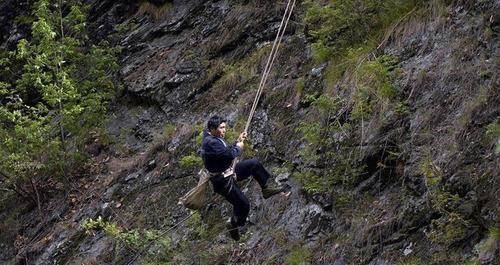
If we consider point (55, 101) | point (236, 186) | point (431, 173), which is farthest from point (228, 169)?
point (55, 101)

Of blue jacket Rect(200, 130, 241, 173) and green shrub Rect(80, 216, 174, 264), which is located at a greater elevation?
blue jacket Rect(200, 130, 241, 173)

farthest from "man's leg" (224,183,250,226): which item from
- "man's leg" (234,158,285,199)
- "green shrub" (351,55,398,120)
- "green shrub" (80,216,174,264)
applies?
"green shrub" (351,55,398,120)

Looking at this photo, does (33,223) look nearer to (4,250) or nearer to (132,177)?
(4,250)

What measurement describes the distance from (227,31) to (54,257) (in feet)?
16.5

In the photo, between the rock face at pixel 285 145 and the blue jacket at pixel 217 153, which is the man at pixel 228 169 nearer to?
the blue jacket at pixel 217 153

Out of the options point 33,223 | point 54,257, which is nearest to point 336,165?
point 54,257

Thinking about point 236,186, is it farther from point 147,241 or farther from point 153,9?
point 153,9

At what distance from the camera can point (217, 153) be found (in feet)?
29.1

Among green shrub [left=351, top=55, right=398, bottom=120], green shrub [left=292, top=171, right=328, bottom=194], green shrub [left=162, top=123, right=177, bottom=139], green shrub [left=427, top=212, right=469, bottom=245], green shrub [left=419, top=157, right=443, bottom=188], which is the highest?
green shrub [left=351, top=55, right=398, bottom=120]

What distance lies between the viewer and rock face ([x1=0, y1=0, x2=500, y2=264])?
7.85m

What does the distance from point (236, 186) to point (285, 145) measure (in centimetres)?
143

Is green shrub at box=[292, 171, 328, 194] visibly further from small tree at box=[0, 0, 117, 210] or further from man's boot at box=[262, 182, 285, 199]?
small tree at box=[0, 0, 117, 210]

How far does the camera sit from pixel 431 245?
7.52 meters

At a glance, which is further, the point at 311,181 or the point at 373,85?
the point at 373,85
